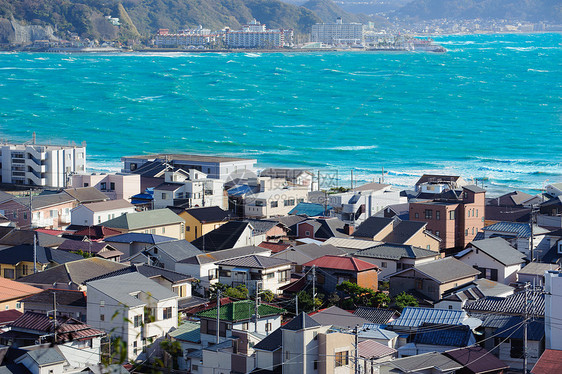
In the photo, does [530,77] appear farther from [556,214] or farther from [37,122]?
[556,214]

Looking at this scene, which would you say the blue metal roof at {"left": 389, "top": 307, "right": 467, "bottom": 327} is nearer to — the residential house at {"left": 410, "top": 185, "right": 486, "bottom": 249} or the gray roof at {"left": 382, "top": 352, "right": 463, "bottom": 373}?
the gray roof at {"left": 382, "top": 352, "right": 463, "bottom": 373}

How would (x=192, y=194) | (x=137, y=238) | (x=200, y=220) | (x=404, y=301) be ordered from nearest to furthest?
(x=404, y=301) → (x=137, y=238) → (x=200, y=220) → (x=192, y=194)

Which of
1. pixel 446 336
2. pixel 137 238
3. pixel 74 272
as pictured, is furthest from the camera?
pixel 137 238

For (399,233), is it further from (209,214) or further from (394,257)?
(209,214)

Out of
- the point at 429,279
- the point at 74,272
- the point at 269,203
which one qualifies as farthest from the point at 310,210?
the point at 74,272

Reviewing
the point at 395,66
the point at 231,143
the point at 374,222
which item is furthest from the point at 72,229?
the point at 395,66

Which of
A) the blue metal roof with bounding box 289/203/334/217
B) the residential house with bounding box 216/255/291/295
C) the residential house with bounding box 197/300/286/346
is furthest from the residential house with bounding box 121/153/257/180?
the residential house with bounding box 197/300/286/346
